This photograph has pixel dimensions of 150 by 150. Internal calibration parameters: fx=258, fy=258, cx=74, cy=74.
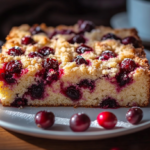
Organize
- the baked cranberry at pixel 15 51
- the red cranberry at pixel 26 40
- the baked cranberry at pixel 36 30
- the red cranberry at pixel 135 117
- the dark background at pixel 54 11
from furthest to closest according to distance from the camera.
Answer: the dark background at pixel 54 11 → the baked cranberry at pixel 36 30 → the red cranberry at pixel 26 40 → the baked cranberry at pixel 15 51 → the red cranberry at pixel 135 117

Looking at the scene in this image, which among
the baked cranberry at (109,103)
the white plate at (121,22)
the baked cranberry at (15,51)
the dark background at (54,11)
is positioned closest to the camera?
the baked cranberry at (109,103)

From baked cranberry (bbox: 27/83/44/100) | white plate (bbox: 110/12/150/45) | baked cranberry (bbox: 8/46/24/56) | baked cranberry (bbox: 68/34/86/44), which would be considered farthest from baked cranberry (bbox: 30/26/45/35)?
white plate (bbox: 110/12/150/45)

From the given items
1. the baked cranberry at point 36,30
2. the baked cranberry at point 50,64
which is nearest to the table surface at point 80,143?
the baked cranberry at point 50,64

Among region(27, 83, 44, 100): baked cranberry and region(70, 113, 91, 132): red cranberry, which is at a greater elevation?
region(27, 83, 44, 100): baked cranberry

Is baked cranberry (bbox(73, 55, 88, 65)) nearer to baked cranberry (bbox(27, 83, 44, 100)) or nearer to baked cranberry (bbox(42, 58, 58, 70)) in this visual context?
baked cranberry (bbox(42, 58, 58, 70))

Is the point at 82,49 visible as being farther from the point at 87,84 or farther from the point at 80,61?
the point at 87,84

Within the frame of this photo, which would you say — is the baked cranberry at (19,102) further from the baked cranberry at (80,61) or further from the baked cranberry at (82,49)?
the baked cranberry at (82,49)

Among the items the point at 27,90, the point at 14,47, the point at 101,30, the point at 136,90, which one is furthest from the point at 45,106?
the point at 101,30

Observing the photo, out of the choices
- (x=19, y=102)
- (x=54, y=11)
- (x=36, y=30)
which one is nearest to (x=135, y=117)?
(x=19, y=102)
